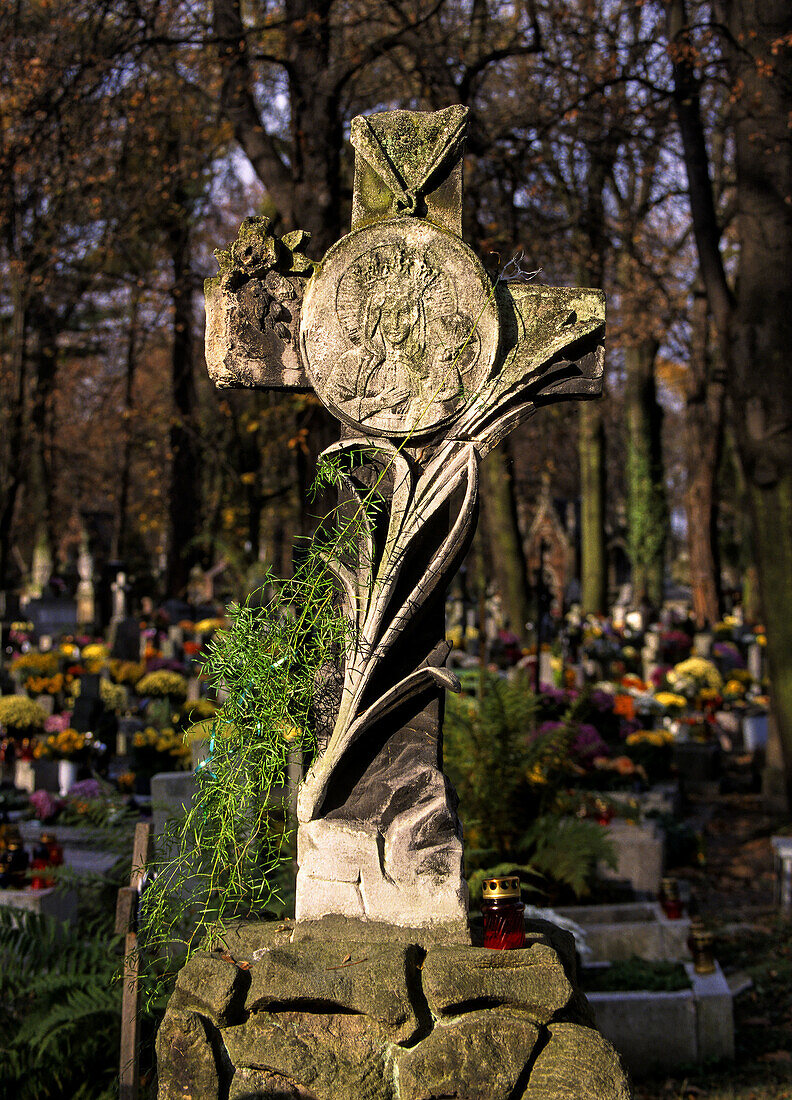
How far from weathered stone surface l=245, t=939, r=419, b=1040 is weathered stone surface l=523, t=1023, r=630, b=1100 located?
0.35 m

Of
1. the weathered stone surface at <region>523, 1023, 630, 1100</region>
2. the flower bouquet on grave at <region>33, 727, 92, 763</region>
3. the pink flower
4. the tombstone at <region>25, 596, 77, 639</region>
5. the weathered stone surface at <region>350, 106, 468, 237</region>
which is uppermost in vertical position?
the weathered stone surface at <region>350, 106, 468, 237</region>

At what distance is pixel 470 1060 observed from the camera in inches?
101

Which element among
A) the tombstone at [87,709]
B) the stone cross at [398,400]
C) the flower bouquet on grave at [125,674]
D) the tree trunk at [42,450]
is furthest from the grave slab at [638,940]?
the tree trunk at [42,450]

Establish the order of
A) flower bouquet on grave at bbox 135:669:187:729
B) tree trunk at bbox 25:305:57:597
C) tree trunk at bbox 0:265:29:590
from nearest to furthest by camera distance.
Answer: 1. flower bouquet on grave at bbox 135:669:187:729
2. tree trunk at bbox 0:265:29:590
3. tree trunk at bbox 25:305:57:597

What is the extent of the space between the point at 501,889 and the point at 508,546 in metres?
13.3

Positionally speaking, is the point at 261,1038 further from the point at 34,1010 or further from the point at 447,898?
the point at 34,1010

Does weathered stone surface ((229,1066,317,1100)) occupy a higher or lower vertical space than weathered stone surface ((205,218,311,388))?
lower

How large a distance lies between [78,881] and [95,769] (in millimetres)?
4498

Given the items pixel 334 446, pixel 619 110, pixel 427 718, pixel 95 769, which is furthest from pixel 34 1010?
pixel 619 110

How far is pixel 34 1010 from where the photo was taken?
426 centimetres

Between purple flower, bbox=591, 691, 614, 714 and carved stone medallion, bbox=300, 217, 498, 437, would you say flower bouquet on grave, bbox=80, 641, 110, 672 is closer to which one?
purple flower, bbox=591, 691, 614, 714

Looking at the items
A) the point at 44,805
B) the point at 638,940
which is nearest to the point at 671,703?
the point at 638,940

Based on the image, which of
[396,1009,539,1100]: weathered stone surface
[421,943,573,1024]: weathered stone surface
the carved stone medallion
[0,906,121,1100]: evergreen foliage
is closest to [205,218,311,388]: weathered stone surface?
the carved stone medallion

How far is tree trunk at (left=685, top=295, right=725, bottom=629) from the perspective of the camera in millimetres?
19953
